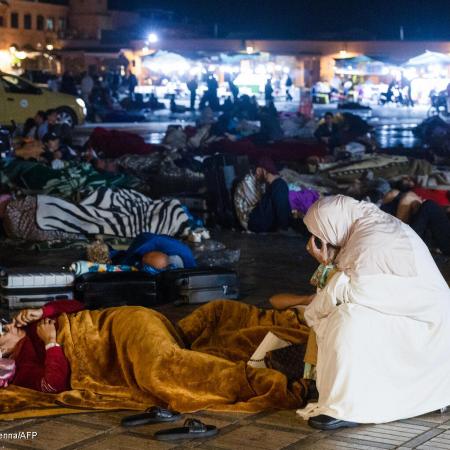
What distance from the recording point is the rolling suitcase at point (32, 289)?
8055 mm

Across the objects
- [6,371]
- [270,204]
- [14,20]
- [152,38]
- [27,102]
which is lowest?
[6,371]

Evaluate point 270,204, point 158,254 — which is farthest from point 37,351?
point 270,204

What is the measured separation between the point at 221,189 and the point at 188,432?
7120 millimetres

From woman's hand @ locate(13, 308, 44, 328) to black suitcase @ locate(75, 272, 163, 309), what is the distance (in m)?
1.88

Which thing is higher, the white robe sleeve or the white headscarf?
the white headscarf

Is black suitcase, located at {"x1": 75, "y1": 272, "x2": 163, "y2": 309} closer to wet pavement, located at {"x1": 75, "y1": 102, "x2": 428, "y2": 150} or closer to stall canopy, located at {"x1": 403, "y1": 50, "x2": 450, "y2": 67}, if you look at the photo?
wet pavement, located at {"x1": 75, "y1": 102, "x2": 428, "y2": 150}

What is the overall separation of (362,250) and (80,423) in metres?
1.55

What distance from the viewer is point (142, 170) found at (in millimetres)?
15961

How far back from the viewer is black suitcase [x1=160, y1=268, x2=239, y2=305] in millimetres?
8188

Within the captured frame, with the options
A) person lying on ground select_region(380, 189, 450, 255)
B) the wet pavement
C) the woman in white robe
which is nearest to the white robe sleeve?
the woman in white robe

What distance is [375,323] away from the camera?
5406 millimetres

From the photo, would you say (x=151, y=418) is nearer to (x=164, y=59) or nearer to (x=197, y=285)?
(x=197, y=285)

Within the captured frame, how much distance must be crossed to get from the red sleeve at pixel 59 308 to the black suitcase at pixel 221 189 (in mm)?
5721

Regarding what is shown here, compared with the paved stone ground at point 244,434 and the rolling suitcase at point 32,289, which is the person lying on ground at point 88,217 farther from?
the paved stone ground at point 244,434
